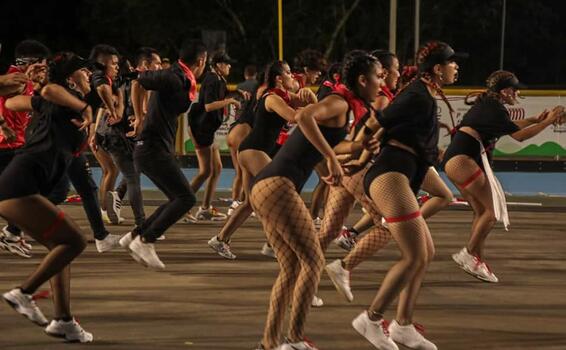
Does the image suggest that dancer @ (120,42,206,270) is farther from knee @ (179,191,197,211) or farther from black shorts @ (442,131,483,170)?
black shorts @ (442,131,483,170)

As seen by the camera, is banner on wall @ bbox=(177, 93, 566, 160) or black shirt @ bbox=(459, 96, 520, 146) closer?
black shirt @ bbox=(459, 96, 520, 146)

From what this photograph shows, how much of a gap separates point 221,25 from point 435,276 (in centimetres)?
4357

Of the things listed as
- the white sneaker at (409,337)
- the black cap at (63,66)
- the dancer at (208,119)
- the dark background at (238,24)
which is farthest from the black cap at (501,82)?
the dark background at (238,24)

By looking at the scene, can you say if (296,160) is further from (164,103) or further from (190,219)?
(190,219)

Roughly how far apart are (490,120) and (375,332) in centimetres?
351

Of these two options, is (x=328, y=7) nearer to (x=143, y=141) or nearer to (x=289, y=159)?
(x=143, y=141)

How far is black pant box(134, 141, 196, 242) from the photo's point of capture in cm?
1039

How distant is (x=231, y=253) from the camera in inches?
452

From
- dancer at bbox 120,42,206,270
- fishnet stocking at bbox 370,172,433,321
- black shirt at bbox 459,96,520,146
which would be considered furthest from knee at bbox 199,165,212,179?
fishnet stocking at bbox 370,172,433,321

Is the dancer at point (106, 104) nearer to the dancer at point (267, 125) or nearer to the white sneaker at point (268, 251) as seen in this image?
the dancer at point (267, 125)

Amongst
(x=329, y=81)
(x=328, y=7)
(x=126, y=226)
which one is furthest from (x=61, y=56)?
(x=328, y=7)

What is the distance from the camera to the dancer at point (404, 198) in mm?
7297

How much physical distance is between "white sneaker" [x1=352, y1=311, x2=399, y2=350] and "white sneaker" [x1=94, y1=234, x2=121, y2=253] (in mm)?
4714

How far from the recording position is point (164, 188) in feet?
34.6
